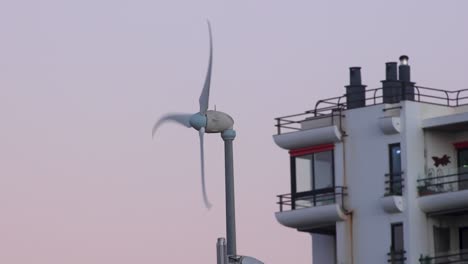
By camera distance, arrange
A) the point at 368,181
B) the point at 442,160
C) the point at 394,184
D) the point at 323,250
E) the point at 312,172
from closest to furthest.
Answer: the point at 394,184 → the point at 442,160 → the point at 368,181 → the point at 312,172 → the point at 323,250

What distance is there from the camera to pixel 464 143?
7862 cm

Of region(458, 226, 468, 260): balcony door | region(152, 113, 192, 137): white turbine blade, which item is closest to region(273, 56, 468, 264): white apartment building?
region(458, 226, 468, 260): balcony door

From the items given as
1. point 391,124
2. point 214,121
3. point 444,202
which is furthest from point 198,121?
point 391,124

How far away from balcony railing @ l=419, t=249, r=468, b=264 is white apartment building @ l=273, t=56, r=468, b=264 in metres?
0.04

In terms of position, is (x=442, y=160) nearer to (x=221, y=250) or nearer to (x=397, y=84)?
(x=397, y=84)

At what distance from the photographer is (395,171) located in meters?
78.8

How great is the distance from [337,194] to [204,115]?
1397 inches

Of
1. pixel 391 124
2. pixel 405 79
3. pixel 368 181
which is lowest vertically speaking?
pixel 368 181

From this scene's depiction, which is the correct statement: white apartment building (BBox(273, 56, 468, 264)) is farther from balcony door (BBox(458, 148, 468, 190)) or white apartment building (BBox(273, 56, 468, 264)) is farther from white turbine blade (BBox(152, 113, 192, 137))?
white turbine blade (BBox(152, 113, 192, 137))

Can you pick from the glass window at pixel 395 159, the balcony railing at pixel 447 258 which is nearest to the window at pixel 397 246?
the balcony railing at pixel 447 258

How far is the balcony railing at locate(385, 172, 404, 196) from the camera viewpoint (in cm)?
7831

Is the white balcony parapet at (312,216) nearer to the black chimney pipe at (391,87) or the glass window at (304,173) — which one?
the glass window at (304,173)

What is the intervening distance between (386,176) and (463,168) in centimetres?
382

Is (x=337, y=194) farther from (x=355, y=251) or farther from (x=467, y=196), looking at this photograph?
(x=467, y=196)
